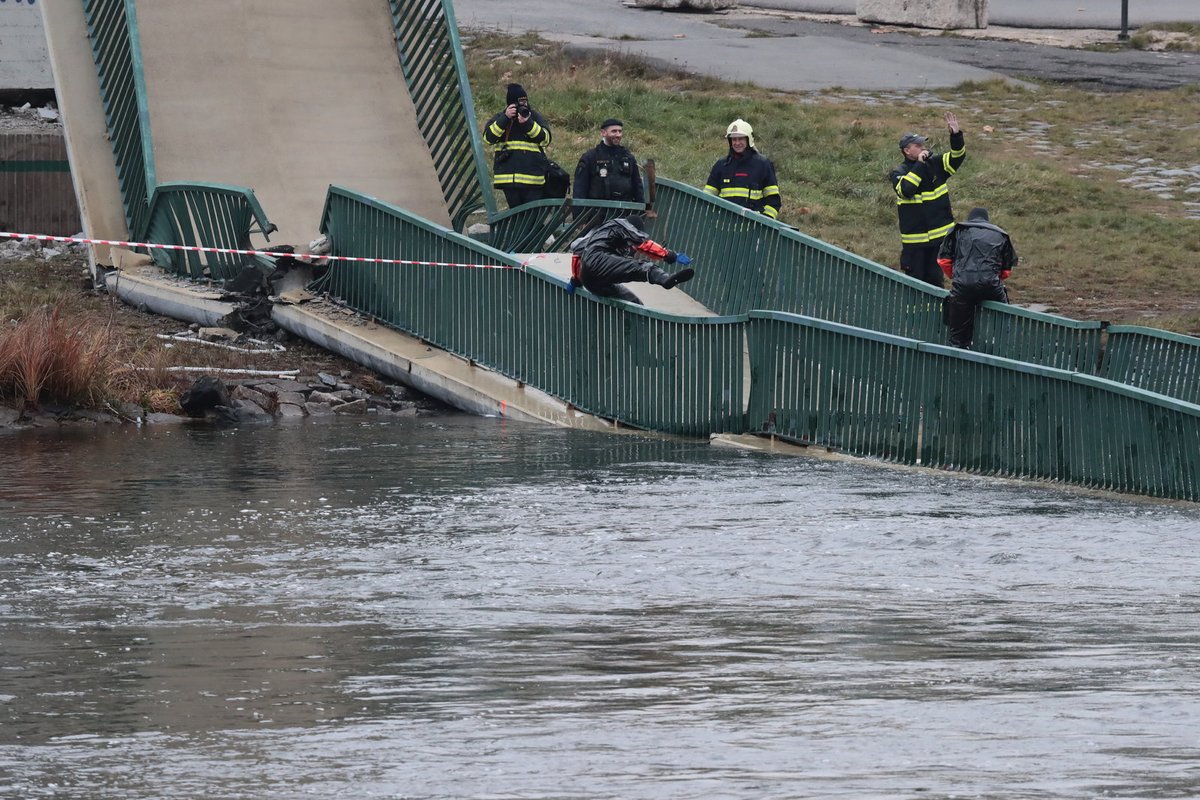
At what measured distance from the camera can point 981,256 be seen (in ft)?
49.1

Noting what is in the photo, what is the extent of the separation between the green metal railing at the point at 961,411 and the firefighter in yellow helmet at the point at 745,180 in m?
4.09

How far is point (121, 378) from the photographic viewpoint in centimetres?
1527

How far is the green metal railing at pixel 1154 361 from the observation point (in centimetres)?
1382

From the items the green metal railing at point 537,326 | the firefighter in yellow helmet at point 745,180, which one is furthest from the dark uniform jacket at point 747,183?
the green metal railing at point 537,326

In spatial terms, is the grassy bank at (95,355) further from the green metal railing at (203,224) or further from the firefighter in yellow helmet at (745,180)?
the firefighter in yellow helmet at (745,180)

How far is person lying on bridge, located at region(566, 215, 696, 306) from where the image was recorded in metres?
14.9

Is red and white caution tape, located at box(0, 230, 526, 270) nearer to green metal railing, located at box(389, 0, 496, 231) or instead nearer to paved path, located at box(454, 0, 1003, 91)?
green metal railing, located at box(389, 0, 496, 231)

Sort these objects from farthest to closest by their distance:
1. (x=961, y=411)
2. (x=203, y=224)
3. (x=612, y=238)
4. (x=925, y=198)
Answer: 1. (x=203, y=224)
2. (x=925, y=198)
3. (x=612, y=238)
4. (x=961, y=411)

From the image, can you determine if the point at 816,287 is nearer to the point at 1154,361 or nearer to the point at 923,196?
the point at 923,196

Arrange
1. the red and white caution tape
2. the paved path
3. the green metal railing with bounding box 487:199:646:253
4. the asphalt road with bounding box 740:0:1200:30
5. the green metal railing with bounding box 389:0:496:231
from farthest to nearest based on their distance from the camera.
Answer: the asphalt road with bounding box 740:0:1200:30 < the paved path < the green metal railing with bounding box 389:0:496:231 < the green metal railing with bounding box 487:199:646:253 < the red and white caution tape

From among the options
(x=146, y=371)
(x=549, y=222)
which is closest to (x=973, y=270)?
(x=549, y=222)

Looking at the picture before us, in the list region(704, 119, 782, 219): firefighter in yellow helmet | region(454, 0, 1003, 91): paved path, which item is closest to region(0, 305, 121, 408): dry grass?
region(704, 119, 782, 219): firefighter in yellow helmet

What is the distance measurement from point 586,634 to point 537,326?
311 inches

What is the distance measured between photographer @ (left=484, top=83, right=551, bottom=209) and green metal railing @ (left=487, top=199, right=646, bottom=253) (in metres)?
0.35
